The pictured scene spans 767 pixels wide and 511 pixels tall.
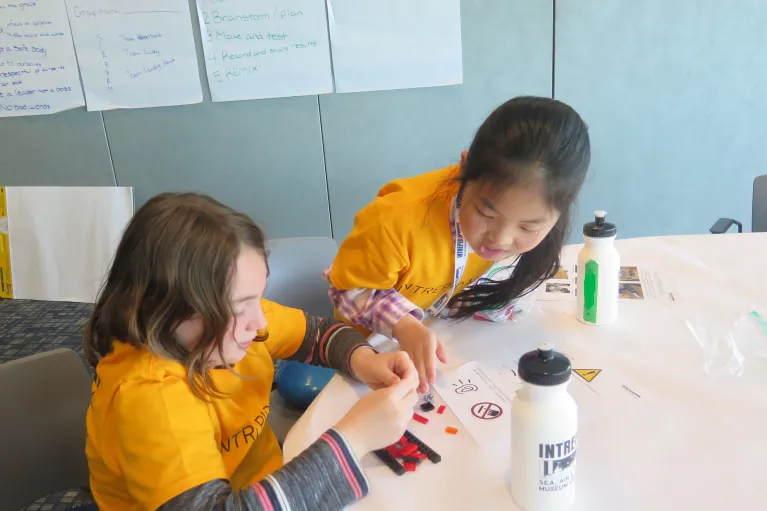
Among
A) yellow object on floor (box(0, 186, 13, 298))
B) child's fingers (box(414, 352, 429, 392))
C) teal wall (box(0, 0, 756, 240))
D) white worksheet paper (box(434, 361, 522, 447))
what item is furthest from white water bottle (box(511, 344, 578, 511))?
yellow object on floor (box(0, 186, 13, 298))

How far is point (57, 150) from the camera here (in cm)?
222

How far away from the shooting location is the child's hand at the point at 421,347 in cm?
79

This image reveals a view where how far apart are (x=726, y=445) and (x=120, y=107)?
7.04 ft

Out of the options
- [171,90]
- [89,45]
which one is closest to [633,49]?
[171,90]

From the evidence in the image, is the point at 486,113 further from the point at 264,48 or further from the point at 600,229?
the point at 600,229

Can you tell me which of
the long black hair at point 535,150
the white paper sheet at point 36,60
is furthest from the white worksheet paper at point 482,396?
the white paper sheet at point 36,60

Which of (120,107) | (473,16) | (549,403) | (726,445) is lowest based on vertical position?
(726,445)

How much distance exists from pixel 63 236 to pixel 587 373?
2.25 meters

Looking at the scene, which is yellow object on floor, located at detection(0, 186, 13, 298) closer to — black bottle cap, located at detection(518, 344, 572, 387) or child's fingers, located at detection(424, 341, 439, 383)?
child's fingers, located at detection(424, 341, 439, 383)

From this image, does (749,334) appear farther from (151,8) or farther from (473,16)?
(151,8)

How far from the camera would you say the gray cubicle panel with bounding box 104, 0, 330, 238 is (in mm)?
2096

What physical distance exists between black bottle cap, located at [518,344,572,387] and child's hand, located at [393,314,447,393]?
28 centimetres

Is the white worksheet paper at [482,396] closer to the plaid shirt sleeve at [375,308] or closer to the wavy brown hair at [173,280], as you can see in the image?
the plaid shirt sleeve at [375,308]

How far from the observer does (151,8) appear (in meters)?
1.98
